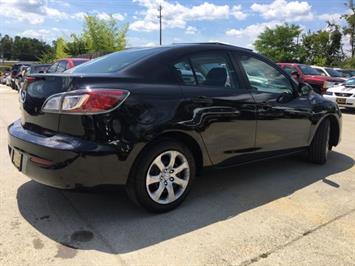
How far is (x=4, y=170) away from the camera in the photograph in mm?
5043

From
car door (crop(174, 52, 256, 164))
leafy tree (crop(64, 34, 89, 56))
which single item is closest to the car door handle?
car door (crop(174, 52, 256, 164))

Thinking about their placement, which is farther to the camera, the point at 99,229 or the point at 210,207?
the point at 210,207

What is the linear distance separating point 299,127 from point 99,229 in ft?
9.61

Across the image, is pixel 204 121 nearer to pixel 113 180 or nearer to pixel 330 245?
pixel 113 180

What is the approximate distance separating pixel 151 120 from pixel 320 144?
3.07 meters

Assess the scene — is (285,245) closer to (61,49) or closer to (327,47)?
(61,49)

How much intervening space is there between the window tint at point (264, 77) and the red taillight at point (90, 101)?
1.73 metres

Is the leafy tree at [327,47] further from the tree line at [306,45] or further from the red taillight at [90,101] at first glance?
the red taillight at [90,101]

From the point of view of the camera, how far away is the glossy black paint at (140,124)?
10.7 ft

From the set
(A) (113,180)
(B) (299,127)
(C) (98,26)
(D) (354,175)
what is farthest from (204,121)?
(C) (98,26)

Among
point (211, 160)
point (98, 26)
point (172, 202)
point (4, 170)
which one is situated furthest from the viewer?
point (98, 26)

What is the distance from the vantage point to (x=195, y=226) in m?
3.54

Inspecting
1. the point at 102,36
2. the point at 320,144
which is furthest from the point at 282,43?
the point at 320,144

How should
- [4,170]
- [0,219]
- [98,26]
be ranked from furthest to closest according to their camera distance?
[98,26], [4,170], [0,219]
